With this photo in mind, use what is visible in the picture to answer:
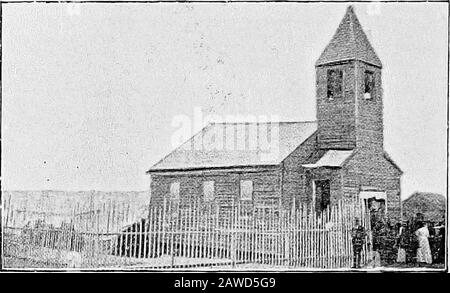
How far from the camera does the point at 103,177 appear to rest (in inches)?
183

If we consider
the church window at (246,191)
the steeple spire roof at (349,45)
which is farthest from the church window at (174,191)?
the steeple spire roof at (349,45)

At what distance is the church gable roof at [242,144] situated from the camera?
4.64m

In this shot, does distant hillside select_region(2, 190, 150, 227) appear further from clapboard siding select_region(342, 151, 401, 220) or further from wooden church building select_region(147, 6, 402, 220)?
clapboard siding select_region(342, 151, 401, 220)

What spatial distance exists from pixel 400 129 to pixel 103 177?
1629 mm

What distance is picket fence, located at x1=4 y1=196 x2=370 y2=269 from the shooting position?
459 cm

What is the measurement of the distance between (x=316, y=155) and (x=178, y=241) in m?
0.88

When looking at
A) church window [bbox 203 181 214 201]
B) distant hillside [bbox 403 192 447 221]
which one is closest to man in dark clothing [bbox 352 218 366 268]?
distant hillside [bbox 403 192 447 221]

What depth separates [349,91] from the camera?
4.68 m

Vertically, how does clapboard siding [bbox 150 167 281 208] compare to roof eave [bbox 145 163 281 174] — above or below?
below

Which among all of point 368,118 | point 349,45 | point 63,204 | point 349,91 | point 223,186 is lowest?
point 63,204

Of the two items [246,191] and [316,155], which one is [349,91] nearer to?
[316,155]

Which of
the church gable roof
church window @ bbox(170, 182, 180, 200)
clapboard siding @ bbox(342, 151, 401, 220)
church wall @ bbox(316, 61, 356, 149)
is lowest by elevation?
church window @ bbox(170, 182, 180, 200)

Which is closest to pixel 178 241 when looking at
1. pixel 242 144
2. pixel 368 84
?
pixel 242 144

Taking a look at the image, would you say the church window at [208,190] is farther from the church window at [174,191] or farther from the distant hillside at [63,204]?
the distant hillside at [63,204]
